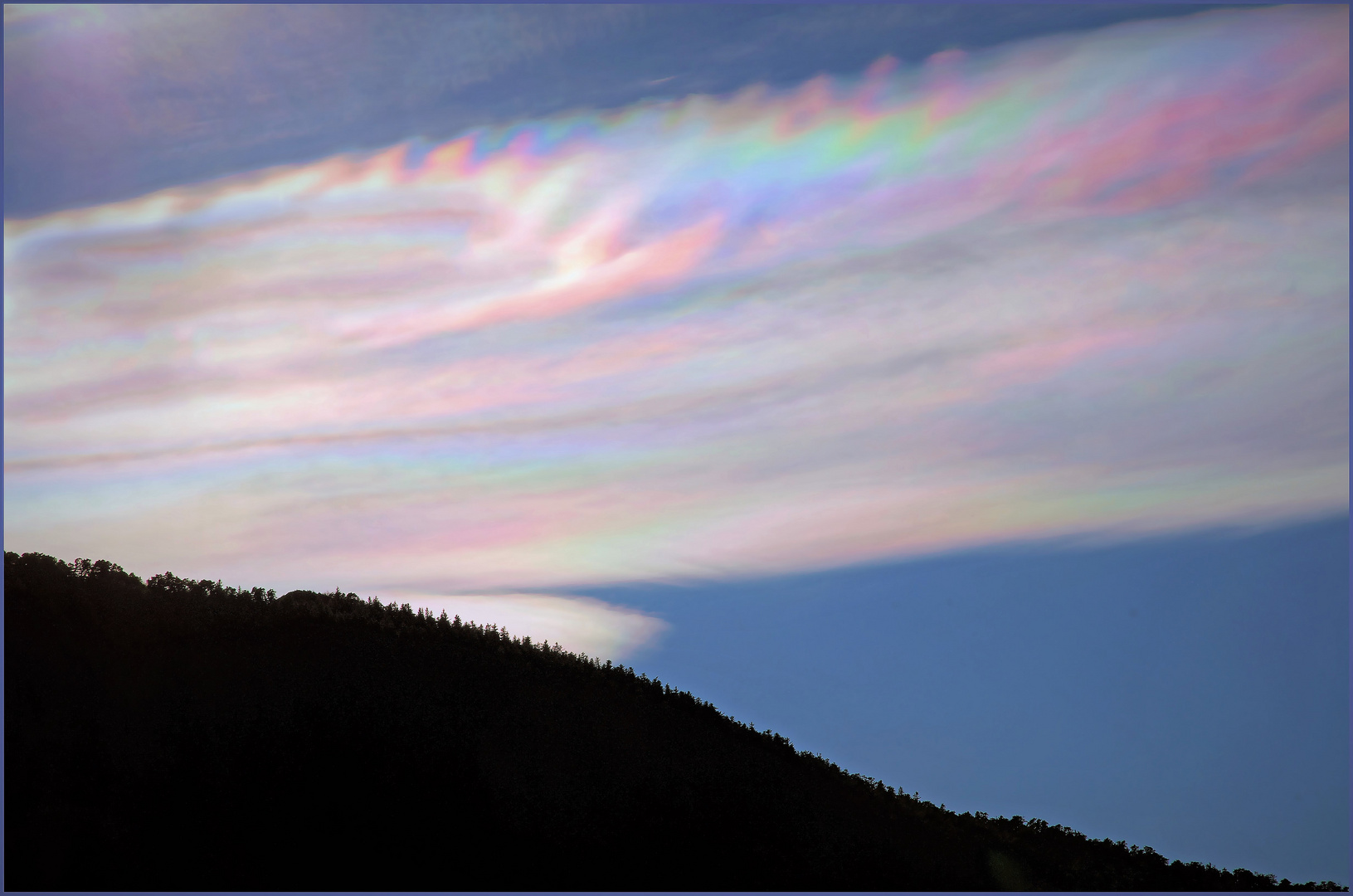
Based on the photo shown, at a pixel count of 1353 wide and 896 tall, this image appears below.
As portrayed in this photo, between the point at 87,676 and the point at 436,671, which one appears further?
the point at 436,671

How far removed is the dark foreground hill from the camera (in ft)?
66.9

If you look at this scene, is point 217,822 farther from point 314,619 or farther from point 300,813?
point 314,619

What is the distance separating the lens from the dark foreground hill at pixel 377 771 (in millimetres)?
20406

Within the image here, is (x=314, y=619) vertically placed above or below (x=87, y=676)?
Result: above

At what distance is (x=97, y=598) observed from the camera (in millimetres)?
25391

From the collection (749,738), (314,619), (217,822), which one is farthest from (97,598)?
(749,738)

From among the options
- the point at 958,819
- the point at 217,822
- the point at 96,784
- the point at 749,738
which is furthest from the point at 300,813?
the point at 958,819

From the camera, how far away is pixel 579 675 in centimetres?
3170

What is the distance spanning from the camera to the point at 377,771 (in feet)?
76.9

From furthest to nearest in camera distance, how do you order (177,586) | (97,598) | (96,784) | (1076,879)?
(1076,879) < (177,586) < (97,598) < (96,784)

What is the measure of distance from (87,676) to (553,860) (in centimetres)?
1122

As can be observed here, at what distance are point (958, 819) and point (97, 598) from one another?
27.4m

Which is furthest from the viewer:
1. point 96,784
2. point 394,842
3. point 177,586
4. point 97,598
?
point 177,586

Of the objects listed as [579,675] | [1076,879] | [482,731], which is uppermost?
[579,675]
